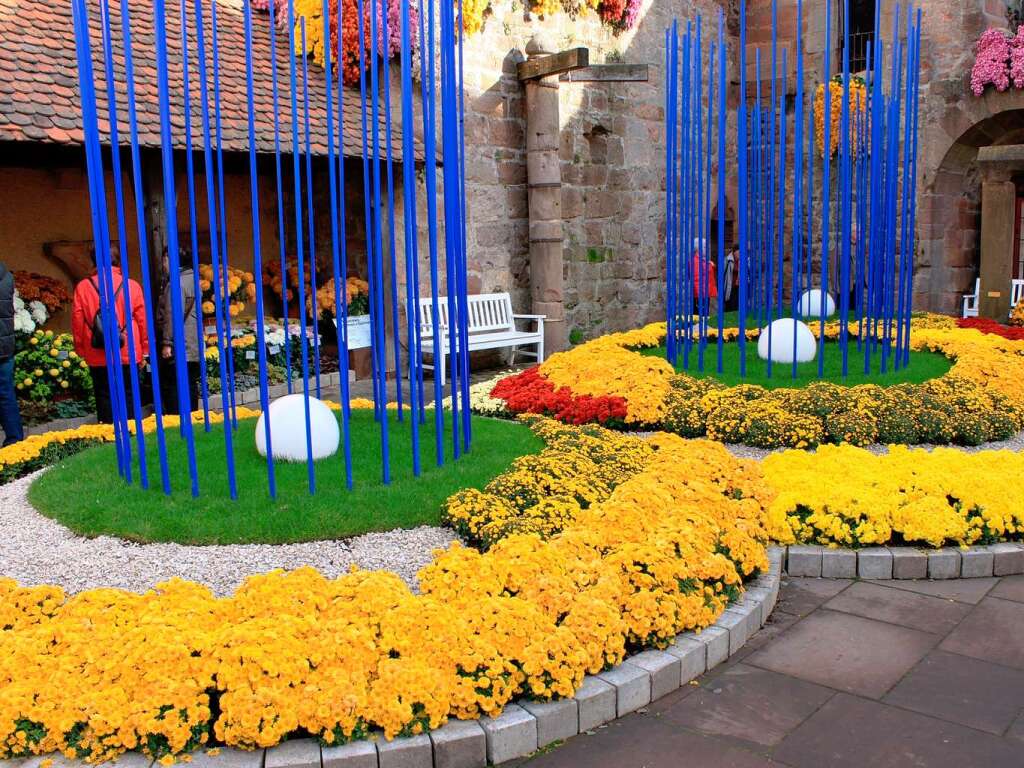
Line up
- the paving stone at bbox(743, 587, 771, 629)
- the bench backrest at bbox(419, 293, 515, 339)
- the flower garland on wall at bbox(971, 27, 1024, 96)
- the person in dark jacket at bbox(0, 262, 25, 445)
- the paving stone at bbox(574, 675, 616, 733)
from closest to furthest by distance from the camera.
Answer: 1. the paving stone at bbox(574, 675, 616, 733)
2. the paving stone at bbox(743, 587, 771, 629)
3. the person in dark jacket at bbox(0, 262, 25, 445)
4. the bench backrest at bbox(419, 293, 515, 339)
5. the flower garland on wall at bbox(971, 27, 1024, 96)

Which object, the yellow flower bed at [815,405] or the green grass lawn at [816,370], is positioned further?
the green grass lawn at [816,370]

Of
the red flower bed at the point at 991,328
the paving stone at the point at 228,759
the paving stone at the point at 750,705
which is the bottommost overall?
the paving stone at the point at 750,705

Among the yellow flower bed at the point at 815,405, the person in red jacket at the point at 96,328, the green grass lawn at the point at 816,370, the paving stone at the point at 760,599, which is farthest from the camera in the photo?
A: the green grass lawn at the point at 816,370

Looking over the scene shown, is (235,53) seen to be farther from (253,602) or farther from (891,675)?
(891,675)

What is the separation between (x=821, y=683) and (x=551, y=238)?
914cm

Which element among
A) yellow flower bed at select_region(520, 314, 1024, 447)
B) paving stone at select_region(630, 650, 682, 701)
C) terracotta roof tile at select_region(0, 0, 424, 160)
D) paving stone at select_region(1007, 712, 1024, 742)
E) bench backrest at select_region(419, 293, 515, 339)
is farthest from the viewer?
bench backrest at select_region(419, 293, 515, 339)

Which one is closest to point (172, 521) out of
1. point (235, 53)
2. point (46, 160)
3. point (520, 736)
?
point (520, 736)

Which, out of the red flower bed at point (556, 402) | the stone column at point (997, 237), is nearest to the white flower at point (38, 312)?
the red flower bed at point (556, 402)

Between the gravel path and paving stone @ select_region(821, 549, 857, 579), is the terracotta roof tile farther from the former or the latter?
paving stone @ select_region(821, 549, 857, 579)

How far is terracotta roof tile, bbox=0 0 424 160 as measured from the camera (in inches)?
312

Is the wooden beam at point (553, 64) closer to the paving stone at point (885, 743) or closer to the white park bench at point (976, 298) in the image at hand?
the white park bench at point (976, 298)

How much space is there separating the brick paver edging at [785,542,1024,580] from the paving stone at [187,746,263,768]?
8.88ft

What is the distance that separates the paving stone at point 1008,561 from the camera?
4.57m

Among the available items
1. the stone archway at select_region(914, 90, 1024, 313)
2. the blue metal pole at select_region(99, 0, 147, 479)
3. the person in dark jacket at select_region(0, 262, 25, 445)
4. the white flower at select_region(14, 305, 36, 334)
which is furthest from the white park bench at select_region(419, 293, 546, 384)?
the stone archway at select_region(914, 90, 1024, 313)
